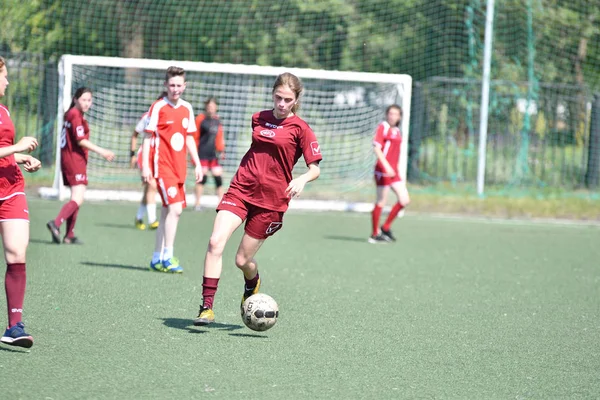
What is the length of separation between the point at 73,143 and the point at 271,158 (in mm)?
4774

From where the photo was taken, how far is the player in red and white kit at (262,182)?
6.52 metres

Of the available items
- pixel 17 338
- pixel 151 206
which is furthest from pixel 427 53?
pixel 17 338

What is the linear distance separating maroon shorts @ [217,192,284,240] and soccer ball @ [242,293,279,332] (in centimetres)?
52

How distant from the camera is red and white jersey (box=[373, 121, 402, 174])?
12719mm

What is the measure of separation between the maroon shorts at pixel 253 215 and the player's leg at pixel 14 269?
1.45m

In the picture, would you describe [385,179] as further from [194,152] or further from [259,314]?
[259,314]

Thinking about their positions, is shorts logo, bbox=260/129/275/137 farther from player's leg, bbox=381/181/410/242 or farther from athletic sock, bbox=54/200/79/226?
player's leg, bbox=381/181/410/242

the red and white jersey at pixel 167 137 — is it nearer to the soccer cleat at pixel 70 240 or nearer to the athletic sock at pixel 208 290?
the soccer cleat at pixel 70 240

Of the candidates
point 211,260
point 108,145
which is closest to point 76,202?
point 211,260

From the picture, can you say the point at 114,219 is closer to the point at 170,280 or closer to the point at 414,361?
the point at 170,280

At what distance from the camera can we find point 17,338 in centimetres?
551

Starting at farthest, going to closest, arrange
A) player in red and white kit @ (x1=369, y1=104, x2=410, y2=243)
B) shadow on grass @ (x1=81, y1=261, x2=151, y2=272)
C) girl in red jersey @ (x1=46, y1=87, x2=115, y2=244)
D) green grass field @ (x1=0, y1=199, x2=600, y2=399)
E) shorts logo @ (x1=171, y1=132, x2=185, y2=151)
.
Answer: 1. player in red and white kit @ (x1=369, y1=104, x2=410, y2=243)
2. girl in red jersey @ (x1=46, y1=87, x2=115, y2=244)
3. shadow on grass @ (x1=81, y1=261, x2=151, y2=272)
4. shorts logo @ (x1=171, y1=132, x2=185, y2=151)
5. green grass field @ (x1=0, y1=199, x2=600, y2=399)

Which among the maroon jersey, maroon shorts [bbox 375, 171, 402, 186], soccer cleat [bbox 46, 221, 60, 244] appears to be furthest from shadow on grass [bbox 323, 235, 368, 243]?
soccer cleat [bbox 46, 221, 60, 244]

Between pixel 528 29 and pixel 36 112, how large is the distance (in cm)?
1059
